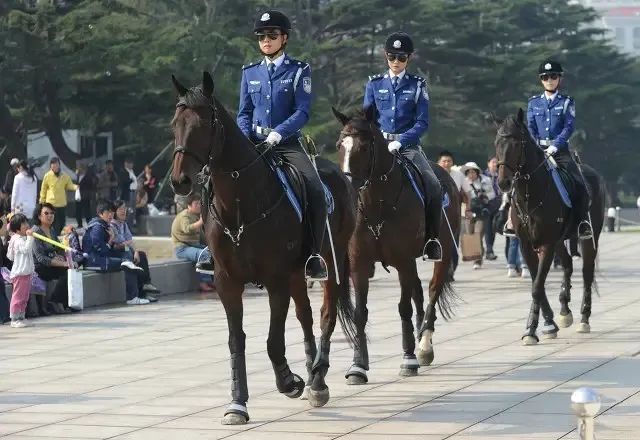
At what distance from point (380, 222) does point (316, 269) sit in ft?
7.45

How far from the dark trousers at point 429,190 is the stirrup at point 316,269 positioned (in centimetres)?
293

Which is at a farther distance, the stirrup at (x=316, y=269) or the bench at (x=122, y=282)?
the bench at (x=122, y=282)

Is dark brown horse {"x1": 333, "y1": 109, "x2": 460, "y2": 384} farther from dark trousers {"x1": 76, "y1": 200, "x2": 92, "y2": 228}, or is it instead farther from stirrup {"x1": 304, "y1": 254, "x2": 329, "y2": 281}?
dark trousers {"x1": 76, "y1": 200, "x2": 92, "y2": 228}

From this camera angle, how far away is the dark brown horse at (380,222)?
1345cm

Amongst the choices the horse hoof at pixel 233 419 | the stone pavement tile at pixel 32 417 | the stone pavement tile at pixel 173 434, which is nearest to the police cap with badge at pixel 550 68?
the horse hoof at pixel 233 419

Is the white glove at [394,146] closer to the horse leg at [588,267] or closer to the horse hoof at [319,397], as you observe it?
the horse hoof at [319,397]

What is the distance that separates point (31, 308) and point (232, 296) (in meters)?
8.61

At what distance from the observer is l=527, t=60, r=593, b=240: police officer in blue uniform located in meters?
17.5

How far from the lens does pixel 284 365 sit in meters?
11.8

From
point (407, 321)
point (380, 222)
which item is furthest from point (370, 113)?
point (407, 321)

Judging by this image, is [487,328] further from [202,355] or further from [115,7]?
[115,7]

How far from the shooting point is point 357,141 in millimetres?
13438

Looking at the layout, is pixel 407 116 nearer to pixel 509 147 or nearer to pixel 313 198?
pixel 509 147

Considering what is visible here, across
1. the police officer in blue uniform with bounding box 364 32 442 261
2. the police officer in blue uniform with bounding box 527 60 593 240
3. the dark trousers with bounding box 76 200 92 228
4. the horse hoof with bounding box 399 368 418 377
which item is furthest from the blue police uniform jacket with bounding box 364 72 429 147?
the dark trousers with bounding box 76 200 92 228
